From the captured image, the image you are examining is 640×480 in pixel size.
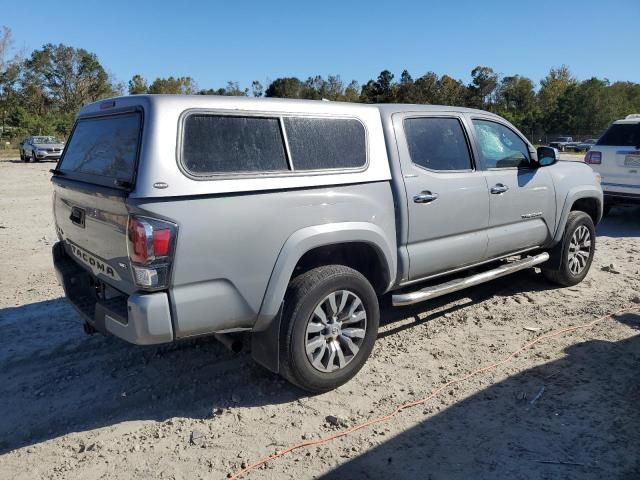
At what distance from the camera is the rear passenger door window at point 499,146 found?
15.9ft

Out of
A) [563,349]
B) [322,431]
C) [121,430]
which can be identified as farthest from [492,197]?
[121,430]

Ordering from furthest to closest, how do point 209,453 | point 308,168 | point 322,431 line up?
point 308,168, point 322,431, point 209,453

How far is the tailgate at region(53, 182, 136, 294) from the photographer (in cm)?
301

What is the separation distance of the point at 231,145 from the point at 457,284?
7.77 ft

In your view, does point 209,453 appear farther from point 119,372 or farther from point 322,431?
point 119,372

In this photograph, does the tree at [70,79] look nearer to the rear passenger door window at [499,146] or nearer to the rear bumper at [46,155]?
the rear bumper at [46,155]

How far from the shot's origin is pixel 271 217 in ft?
10.6

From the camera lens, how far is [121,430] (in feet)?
10.9

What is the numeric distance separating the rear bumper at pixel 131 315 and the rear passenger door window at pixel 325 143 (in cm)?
124

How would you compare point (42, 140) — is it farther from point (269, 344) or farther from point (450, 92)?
point (450, 92)

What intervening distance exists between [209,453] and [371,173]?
7.02ft

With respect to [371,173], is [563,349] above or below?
below

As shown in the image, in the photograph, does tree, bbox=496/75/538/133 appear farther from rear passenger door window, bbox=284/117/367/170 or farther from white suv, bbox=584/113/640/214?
rear passenger door window, bbox=284/117/367/170

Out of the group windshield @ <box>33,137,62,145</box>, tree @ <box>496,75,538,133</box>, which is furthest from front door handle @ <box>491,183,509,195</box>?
tree @ <box>496,75,538,133</box>
